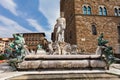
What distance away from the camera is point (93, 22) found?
35.0 meters

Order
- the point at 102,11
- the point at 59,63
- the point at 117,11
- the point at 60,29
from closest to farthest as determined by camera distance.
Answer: the point at 59,63, the point at 60,29, the point at 102,11, the point at 117,11

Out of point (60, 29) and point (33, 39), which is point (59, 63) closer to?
point (60, 29)

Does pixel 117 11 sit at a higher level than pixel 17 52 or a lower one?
higher

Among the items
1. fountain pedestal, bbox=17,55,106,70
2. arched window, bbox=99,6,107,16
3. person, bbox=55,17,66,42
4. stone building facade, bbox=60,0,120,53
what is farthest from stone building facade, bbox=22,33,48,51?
fountain pedestal, bbox=17,55,106,70

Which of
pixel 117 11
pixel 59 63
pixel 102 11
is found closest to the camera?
pixel 59 63

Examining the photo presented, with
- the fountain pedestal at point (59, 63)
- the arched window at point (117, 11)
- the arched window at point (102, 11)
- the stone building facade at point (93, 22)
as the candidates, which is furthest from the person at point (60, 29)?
the arched window at point (117, 11)

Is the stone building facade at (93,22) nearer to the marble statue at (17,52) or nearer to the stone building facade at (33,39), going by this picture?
the marble statue at (17,52)

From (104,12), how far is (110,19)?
1.79m

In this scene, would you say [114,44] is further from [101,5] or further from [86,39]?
[101,5]

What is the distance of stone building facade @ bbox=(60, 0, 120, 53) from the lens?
110 feet

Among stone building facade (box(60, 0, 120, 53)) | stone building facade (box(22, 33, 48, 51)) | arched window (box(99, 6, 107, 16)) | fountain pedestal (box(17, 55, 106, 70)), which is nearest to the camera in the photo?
fountain pedestal (box(17, 55, 106, 70))

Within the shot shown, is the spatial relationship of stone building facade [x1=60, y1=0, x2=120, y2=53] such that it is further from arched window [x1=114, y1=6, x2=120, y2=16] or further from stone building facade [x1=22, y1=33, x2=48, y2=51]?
stone building facade [x1=22, y1=33, x2=48, y2=51]

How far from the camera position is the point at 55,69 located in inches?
346

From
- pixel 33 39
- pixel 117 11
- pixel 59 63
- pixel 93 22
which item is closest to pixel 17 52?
pixel 59 63
